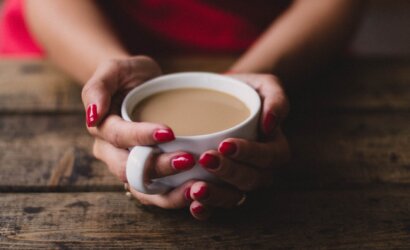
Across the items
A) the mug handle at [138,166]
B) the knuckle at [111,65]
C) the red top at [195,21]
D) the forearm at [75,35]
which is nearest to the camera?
the mug handle at [138,166]

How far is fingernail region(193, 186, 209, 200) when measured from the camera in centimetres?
54

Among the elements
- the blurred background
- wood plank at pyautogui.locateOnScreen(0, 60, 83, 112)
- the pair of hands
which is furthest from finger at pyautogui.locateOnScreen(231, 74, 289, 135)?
the blurred background

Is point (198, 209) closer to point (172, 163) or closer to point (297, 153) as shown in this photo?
point (172, 163)

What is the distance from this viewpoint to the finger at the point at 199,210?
22.1 inches

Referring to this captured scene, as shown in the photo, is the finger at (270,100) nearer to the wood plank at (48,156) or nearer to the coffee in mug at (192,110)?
the coffee in mug at (192,110)

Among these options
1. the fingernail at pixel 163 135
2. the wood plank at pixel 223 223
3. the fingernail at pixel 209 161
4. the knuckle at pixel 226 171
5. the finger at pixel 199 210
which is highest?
the fingernail at pixel 163 135

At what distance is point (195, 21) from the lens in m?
1.04

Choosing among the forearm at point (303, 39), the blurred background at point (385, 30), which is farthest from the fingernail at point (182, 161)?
the blurred background at point (385, 30)

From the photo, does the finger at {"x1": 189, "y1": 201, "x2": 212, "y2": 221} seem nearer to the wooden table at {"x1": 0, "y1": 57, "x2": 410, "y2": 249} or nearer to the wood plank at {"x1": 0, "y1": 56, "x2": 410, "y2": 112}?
the wooden table at {"x1": 0, "y1": 57, "x2": 410, "y2": 249}

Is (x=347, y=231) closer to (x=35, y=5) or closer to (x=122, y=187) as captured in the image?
(x=122, y=187)

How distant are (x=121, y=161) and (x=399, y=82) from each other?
1.81ft

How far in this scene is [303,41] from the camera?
0.86 m

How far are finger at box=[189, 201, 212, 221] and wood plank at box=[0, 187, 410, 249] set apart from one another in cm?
1

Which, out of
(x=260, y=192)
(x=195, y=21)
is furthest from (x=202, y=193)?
(x=195, y=21)
